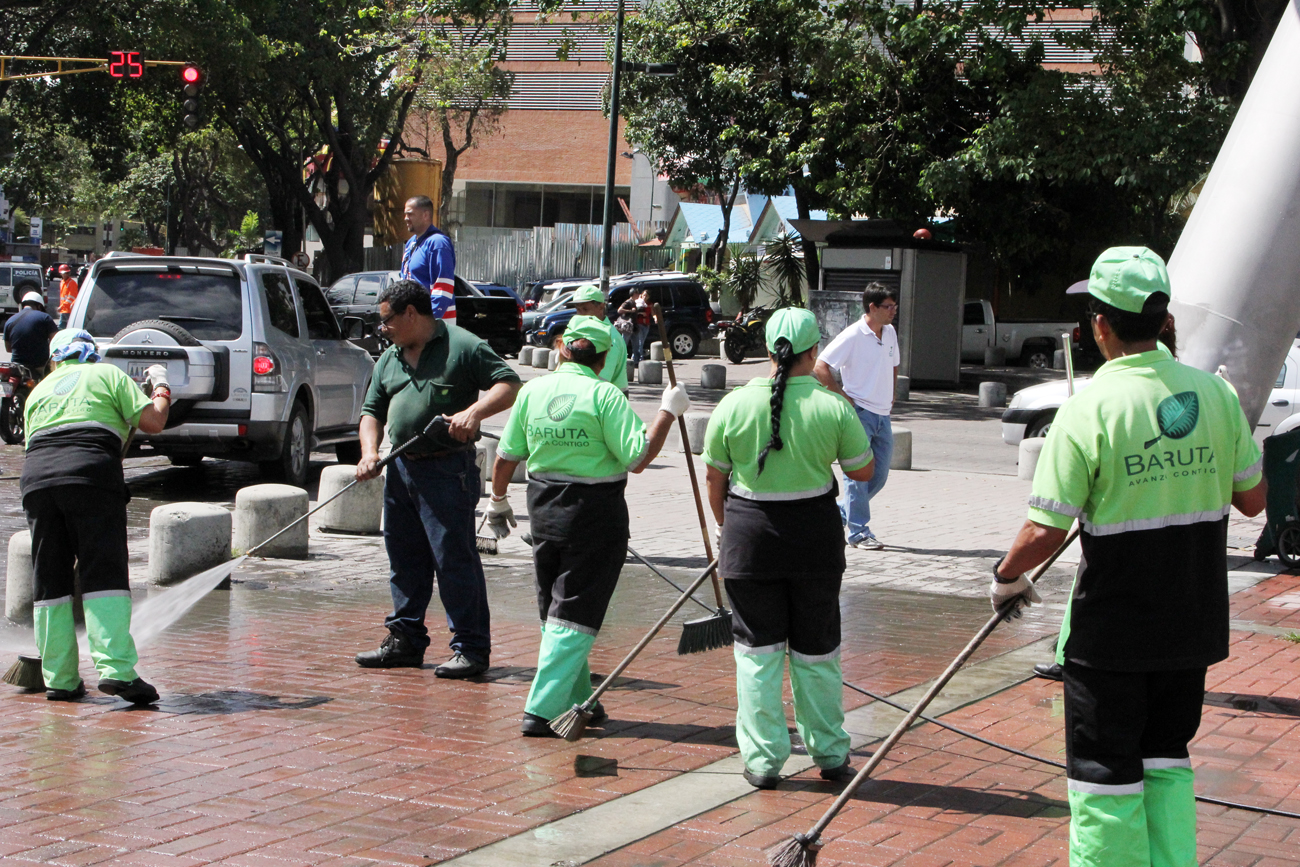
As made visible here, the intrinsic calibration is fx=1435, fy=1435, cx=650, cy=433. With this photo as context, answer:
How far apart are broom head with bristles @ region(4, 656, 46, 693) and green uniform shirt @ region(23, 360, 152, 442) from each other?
3.29ft

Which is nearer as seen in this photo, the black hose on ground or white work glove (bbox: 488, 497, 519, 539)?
the black hose on ground

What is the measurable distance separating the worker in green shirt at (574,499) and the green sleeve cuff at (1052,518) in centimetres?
230

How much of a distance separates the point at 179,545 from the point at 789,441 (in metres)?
5.23

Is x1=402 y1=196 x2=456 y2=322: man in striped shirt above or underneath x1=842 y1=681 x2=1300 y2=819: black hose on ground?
above

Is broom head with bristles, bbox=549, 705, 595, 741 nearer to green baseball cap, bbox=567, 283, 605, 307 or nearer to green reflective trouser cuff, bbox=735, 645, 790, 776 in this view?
green reflective trouser cuff, bbox=735, 645, 790, 776

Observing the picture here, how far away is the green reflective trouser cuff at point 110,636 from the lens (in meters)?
6.04

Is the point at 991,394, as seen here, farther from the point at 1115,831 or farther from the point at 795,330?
the point at 1115,831

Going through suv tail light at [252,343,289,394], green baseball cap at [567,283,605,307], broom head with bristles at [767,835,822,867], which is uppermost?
green baseball cap at [567,283,605,307]

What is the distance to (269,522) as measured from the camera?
1000 cm

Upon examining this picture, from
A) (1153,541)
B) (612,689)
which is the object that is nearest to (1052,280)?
(612,689)

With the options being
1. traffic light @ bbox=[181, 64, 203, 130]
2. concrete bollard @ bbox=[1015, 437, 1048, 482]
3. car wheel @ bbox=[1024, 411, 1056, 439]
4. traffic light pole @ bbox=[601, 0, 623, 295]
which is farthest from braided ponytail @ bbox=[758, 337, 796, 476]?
traffic light @ bbox=[181, 64, 203, 130]

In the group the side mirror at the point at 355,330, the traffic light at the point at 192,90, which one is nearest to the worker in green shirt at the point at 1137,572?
the side mirror at the point at 355,330

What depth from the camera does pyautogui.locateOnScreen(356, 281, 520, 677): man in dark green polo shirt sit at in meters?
6.66

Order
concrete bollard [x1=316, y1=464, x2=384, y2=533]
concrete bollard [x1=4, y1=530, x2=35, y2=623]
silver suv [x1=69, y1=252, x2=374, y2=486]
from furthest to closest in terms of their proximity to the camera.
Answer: silver suv [x1=69, y1=252, x2=374, y2=486], concrete bollard [x1=316, y1=464, x2=384, y2=533], concrete bollard [x1=4, y1=530, x2=35, y2=623]
